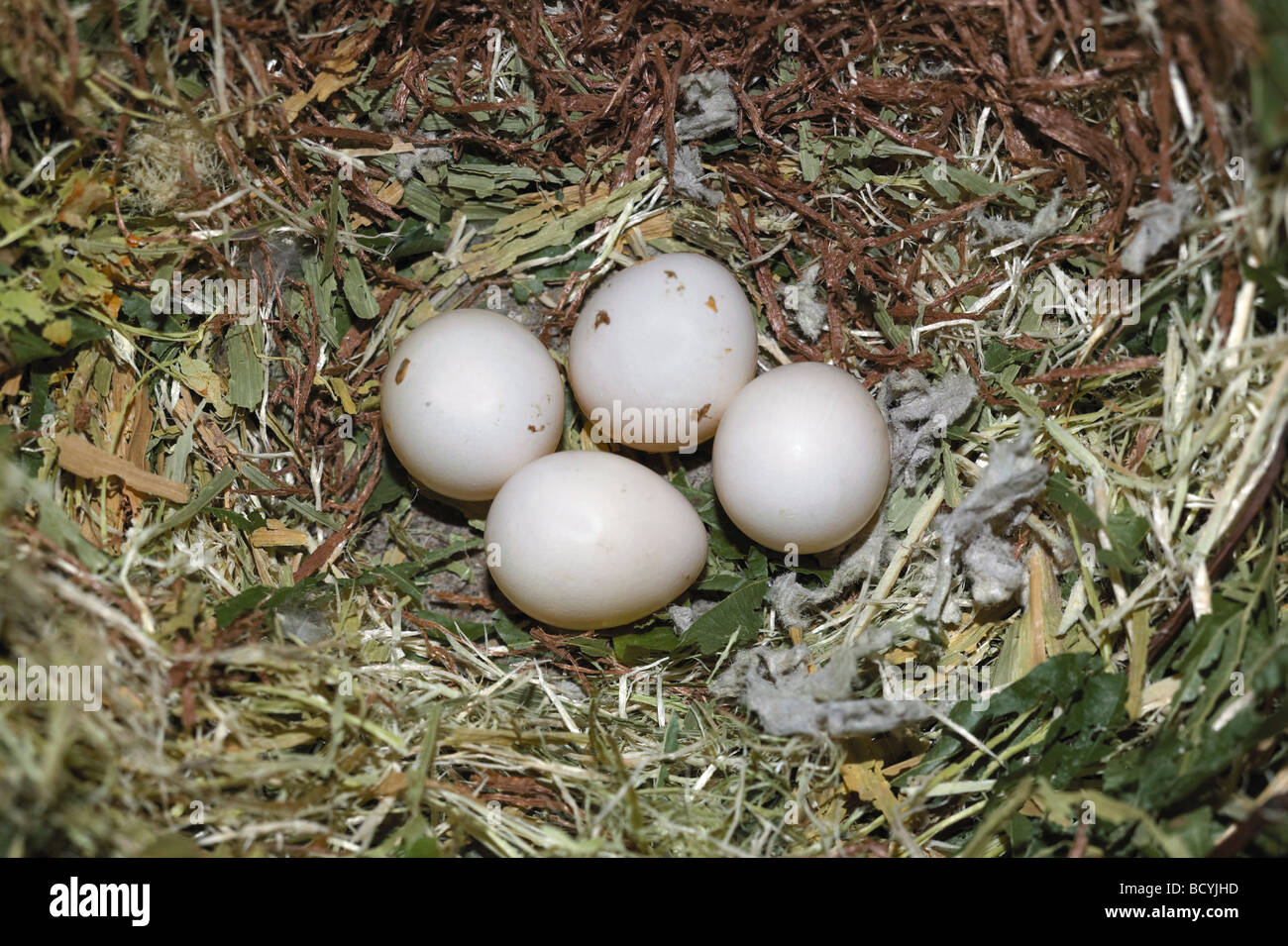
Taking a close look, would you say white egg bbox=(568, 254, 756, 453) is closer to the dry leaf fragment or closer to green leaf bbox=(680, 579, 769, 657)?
green leaf bbox=(680, 579, 769, 657)

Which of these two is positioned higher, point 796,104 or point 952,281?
point 796,104

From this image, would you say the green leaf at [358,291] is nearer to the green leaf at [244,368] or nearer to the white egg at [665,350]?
the green leaf at [244,368]

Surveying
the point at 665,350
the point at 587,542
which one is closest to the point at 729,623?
the point at 587,542

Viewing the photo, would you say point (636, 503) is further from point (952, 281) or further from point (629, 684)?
point (952, 281)

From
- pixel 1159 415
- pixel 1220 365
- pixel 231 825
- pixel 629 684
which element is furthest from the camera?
pixel 629 684

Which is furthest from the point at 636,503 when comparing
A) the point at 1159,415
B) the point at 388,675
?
the point at 1159,415

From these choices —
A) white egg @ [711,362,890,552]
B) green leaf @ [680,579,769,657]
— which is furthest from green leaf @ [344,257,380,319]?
green leaf @ [680,579,769,657]

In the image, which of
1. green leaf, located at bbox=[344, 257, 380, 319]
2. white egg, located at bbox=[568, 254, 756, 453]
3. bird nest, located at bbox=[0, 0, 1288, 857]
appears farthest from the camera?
green leaf, located at bbox=[344, 257, 380, 319]
